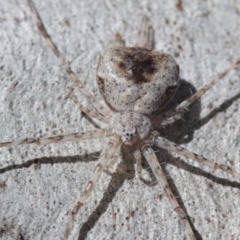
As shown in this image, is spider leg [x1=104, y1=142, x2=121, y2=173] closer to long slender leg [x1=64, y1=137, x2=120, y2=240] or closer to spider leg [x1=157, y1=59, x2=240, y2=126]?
long slender leg [x1=64, y1=137, x2=120, y2=240]

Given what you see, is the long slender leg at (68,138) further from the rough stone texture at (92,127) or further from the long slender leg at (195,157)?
the long slender leg at (195,157)

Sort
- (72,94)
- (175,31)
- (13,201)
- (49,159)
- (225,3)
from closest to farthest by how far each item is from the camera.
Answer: (13,201) → (49,159) → (72,94) → (175,31) → (225,3)

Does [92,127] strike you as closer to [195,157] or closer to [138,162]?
[138,162]

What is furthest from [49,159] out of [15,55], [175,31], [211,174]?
[175,31]

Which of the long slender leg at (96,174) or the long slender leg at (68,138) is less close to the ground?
the long slender leg at (68,138)

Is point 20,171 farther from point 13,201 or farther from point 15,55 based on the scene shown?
point 15,55

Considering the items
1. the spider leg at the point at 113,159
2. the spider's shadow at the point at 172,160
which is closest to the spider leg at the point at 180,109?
the spider's shadow at the point at 172,160

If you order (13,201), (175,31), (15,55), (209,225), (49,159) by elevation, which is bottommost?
(209,225)
